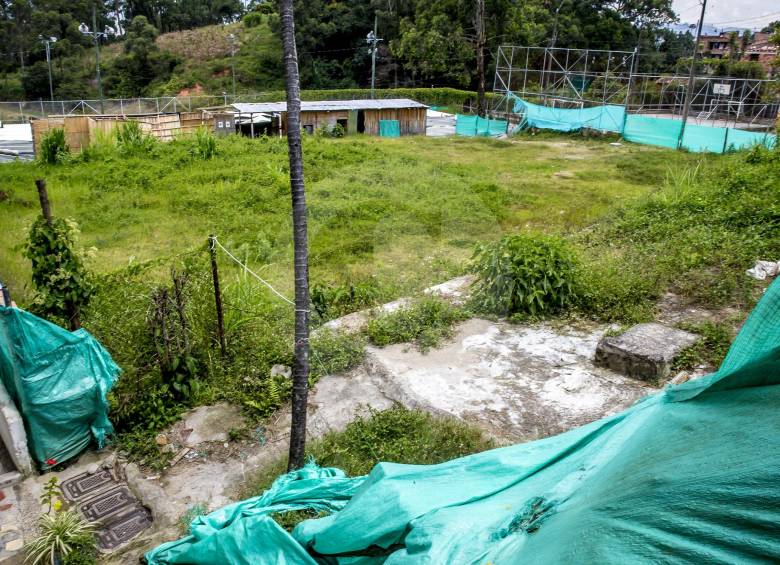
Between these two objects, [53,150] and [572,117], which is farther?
[572,117]

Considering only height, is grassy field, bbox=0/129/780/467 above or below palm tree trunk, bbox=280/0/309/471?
below

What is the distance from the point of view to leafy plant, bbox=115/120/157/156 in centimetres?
1753

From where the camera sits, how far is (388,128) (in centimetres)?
2495

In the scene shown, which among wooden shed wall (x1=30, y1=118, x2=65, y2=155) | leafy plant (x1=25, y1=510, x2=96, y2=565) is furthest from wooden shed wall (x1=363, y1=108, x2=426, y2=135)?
leafy plant (x1=25, y1=510, x2=96, y2=565)

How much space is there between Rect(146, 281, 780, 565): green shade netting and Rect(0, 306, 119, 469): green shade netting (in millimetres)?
1607

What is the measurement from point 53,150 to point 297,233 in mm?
16221

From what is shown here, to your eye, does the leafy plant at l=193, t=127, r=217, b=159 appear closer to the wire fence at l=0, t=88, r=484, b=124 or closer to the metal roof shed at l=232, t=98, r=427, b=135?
the metal roof shed at l=232, t=98, r=427, b=135

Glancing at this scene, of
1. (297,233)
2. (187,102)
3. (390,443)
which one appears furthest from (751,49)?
(297,233)

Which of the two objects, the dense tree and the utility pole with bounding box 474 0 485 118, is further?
the dense tree

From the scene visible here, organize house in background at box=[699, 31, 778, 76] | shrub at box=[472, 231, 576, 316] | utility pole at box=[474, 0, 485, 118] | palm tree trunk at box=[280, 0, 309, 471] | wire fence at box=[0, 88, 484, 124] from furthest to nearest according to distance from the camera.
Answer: house in background at box=[699, 31, 778, 76]
wire fence at box=[0, 88, 484, 124]
utility pole at box=[474, 0, 485, 118]
shrub at box=[472, 231, 576, 316]
palm tree trunk at box=[280, 0, 309, 471]

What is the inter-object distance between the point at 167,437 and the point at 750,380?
441 centimetres

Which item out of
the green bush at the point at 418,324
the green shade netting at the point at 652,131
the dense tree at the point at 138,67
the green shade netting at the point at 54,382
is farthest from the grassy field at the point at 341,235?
the dense tree at the point at 138,67

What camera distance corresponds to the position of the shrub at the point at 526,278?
6891 millimetres

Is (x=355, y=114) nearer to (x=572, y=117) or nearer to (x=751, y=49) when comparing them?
(x=572, y=117)
